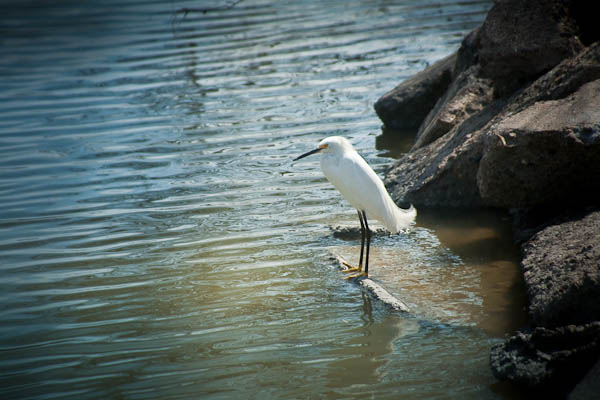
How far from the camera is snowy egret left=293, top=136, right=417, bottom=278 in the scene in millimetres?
4441

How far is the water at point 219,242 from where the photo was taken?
11.4ft

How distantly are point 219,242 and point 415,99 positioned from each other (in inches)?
136

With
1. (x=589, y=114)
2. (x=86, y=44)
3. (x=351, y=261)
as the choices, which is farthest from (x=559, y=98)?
(x=86, y=44)

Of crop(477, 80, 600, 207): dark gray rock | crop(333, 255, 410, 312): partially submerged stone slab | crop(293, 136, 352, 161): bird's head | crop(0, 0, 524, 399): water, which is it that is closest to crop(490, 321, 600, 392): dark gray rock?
crop(0, 0, 524, 399): water

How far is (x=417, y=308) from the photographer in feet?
12.8

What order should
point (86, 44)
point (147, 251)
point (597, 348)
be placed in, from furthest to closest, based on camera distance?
point (86, 44)
point (147, 251)
point (597, 348)

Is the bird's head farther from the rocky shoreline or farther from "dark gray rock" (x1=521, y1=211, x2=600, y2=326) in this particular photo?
"dark gray rock" (x1=521, y1=211, x2=600, y2=326)

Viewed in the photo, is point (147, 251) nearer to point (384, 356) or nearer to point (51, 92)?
point (384, 356)

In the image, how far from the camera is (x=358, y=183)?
444 cm

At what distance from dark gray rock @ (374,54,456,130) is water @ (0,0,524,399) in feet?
1.38

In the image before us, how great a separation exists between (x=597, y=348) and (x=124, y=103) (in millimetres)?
7656

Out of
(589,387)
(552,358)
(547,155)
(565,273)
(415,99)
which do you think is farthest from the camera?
(415,99)

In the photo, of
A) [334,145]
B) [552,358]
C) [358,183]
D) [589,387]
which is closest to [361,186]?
[358,183]

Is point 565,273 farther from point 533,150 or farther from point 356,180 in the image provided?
point 356,180
